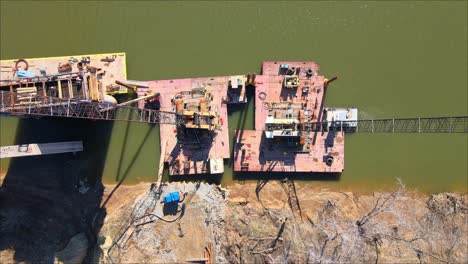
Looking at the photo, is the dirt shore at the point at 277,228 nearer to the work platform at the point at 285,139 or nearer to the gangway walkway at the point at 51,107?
the work platform at the point at 285,139

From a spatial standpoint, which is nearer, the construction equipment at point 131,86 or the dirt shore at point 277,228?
the construction equipment at point 131,86

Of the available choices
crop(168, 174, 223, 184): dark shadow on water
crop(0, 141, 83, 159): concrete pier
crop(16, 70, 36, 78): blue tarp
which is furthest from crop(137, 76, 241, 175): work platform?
crop(16, 70, 36, 78): blue tarp

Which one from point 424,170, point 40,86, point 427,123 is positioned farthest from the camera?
point 424,170

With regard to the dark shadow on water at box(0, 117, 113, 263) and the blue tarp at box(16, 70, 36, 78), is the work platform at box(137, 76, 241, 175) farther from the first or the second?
the blue tarp at box(16, 70, 36, 78)

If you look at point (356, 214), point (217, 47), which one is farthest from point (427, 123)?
point (217, 47)

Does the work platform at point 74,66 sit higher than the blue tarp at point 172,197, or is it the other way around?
the work platform at point 74,66

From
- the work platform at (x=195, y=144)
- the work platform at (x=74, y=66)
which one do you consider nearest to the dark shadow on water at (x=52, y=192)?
the work platform at (x=74, y=66)

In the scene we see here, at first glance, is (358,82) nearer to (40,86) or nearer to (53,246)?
(40,86)

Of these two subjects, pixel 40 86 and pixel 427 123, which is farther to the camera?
pixel 427 123
